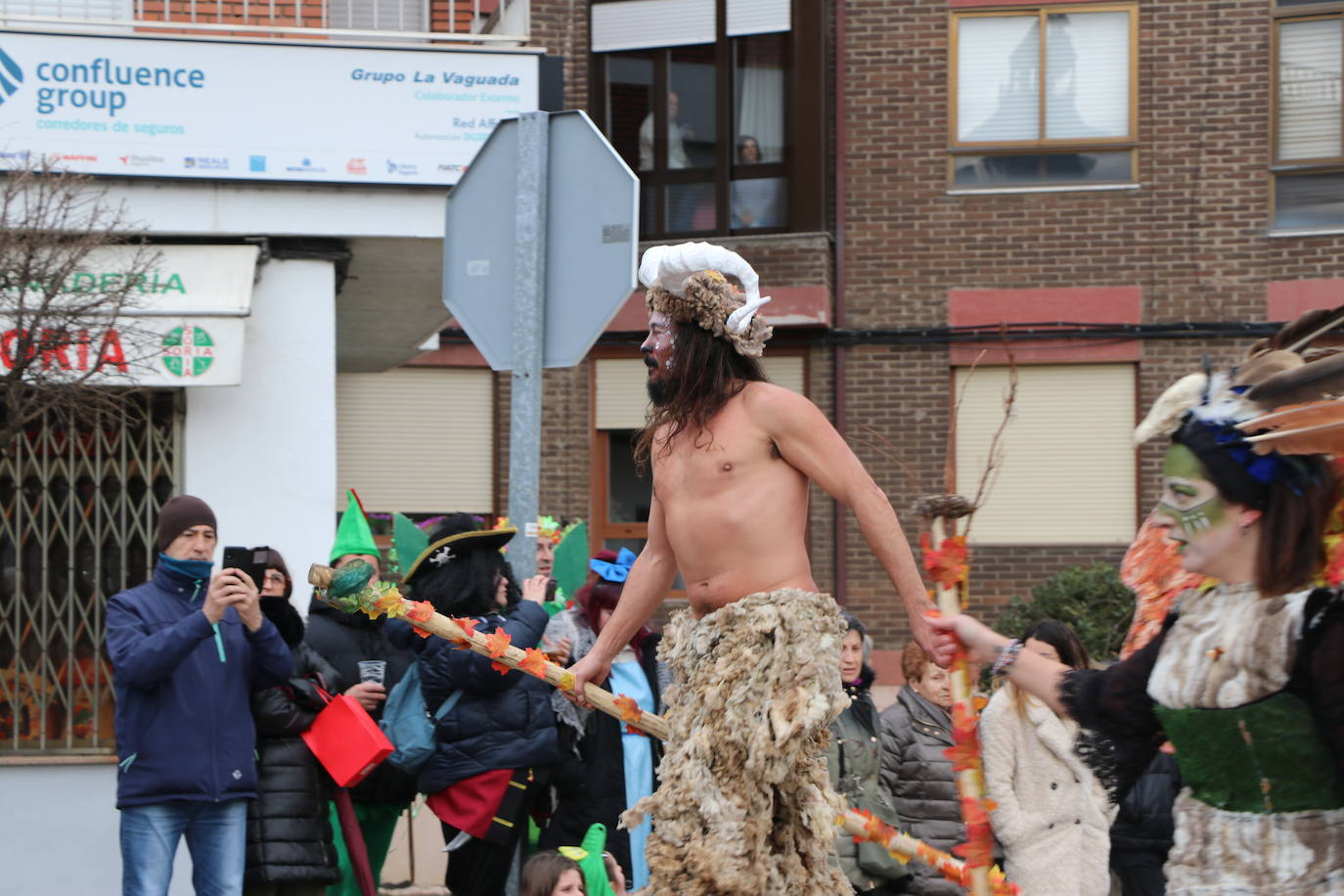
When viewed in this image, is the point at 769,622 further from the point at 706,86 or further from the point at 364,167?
the point at 706,86

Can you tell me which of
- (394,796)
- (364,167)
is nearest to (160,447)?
(364,167)

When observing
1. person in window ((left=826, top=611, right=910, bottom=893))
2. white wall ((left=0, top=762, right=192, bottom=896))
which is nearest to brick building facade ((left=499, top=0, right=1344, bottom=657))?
white wall ((left=0, top=762, right=192, bottom=896))

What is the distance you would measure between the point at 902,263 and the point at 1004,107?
198 cm

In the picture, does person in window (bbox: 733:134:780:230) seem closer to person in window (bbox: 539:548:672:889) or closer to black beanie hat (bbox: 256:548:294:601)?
person in window (bbox: 539:548:672:889)

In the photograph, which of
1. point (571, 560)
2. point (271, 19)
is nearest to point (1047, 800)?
point (571, 560)

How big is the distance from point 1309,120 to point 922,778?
42.1ft

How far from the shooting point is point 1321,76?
56.0 feet

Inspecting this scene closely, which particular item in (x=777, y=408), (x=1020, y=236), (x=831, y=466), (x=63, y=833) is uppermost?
(x=1020, y=236)

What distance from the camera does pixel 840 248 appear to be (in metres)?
17.5

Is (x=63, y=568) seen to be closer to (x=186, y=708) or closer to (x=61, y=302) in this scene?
(x=61, y=302)

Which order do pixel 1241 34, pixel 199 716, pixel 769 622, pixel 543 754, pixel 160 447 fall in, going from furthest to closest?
pixel 1241 34 < pixel 160 447 < pixel 543 754 < pixel 199 716 < pixel 769 622

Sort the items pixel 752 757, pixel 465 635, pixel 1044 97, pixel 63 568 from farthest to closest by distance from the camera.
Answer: pixel 1044 97 < pixel 63 568 < pixel 465 635 < pixel 752 757

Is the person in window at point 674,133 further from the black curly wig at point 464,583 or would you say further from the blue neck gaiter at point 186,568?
the blue neck gaiter at point 186,568

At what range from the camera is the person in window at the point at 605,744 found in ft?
23.1
